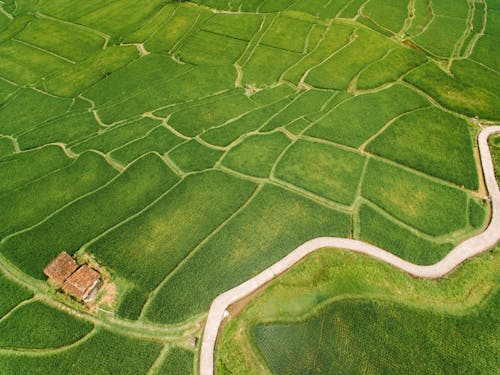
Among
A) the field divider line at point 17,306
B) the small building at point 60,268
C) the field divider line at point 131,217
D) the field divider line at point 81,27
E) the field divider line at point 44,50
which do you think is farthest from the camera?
the field divider line at point 81,27

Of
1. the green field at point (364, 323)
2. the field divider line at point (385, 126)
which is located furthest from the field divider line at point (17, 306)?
the field divider line at point (385, 126)

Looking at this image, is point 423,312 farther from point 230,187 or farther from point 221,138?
point 221,138

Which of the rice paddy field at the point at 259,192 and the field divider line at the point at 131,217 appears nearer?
the rice paddy field at the point at 259,192

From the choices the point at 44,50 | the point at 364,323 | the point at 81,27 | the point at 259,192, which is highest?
the point at 81,27

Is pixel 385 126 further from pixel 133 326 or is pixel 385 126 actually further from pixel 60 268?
pixel 60 268

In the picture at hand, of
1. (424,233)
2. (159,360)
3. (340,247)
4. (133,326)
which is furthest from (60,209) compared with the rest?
(424,233)

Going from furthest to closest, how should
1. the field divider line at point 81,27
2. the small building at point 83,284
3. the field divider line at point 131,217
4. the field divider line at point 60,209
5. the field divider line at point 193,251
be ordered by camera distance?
the field divider line at point 81,27, the field divider line at point 60,209, the field divider line at point 131,217, the field divider line at point 193,251, the small building at point 83,284

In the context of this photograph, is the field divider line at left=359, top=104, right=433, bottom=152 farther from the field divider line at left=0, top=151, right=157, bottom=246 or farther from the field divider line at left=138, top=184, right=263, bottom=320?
the field divider line at left=0, top=151, right=157, bottom=246

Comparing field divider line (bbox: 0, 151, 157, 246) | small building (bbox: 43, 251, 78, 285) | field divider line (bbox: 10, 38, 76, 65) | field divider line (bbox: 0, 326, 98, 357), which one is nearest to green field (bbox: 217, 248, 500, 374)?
field divider line (bbox: 0, 326, 98, 357)

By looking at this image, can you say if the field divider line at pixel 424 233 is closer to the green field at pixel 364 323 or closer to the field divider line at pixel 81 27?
the green field at pixel 364 323
